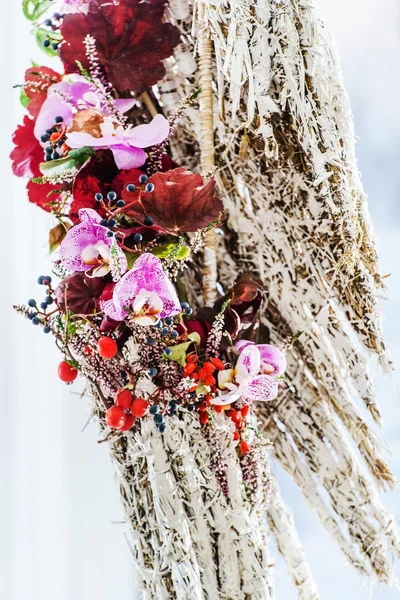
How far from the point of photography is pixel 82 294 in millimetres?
614

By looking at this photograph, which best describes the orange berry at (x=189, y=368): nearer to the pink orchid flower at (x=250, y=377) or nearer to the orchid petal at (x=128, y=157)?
the pink orchid flower at (x=250, y=377)

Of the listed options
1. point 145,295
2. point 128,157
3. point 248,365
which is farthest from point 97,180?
point 248,365

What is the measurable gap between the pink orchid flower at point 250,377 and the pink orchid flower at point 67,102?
0.31 metres

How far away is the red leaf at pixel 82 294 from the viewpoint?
0.61 meters

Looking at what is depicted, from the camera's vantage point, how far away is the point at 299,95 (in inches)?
25.4

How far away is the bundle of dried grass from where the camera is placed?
2.11 feet

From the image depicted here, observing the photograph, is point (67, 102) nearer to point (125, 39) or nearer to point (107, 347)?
point (125, 39)

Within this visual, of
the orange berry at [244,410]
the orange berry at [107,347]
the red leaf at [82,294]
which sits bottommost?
the orange berry at [244,410]

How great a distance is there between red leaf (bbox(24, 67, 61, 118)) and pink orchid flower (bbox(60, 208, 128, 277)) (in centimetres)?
22

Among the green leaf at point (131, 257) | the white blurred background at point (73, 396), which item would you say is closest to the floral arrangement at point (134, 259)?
the green leaf at point (131, 257)

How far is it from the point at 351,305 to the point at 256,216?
16 centimetres

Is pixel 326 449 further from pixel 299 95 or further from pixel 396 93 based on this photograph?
pixel 396 93

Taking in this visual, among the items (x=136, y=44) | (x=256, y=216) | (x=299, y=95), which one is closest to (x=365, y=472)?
(x=256, y=216)

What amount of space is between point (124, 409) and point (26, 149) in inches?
13.5
